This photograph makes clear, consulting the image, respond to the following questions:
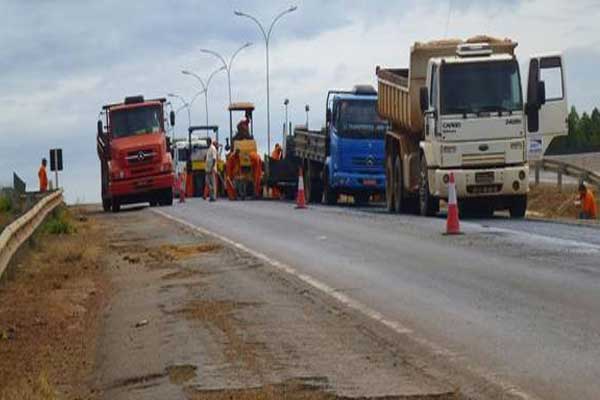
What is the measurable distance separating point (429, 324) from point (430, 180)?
17.6m

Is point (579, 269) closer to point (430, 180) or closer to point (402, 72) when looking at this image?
point (430, 180)

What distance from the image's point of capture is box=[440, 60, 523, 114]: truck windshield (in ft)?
95.1

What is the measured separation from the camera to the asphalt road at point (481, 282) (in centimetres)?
1035

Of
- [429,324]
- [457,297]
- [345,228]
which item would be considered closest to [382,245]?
[345,228]

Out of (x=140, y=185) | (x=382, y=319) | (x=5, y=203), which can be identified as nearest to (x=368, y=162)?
(x=140, y=185)

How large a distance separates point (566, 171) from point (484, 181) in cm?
2105

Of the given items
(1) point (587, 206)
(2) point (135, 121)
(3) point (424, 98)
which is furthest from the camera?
(2) point (135, 121)

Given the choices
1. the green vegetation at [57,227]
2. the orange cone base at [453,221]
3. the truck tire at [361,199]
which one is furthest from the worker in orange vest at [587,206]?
the green vegetation at [57,227]

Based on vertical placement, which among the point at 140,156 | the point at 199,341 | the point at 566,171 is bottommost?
the point at 199,341

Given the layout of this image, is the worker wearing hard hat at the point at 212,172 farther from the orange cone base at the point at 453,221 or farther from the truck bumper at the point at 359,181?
the orange cone base at the point at 453,221

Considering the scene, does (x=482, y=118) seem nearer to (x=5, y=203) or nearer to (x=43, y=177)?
(x=5, y=203)

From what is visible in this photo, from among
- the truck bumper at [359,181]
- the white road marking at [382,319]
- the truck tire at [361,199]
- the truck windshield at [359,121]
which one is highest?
the truck windshield at [359,121]

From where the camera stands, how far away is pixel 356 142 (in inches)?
1625

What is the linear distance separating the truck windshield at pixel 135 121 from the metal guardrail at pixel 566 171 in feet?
42.4
